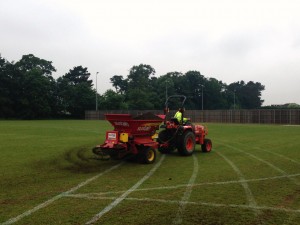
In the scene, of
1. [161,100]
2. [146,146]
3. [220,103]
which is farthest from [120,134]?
[220,103]

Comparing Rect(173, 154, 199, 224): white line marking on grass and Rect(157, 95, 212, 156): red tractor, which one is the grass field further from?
Rect(157, 95, 212, 156): red tractor

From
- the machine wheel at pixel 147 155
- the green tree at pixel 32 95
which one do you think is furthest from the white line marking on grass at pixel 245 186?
the green tree at pixel 32 95

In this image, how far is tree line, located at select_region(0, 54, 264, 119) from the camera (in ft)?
230

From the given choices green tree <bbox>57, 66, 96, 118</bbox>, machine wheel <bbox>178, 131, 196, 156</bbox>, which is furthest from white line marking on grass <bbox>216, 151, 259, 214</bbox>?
green tree <bbox>57, 66, 96, 118</bbox>

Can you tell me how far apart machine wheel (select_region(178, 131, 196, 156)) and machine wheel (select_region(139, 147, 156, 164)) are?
195 centimetres

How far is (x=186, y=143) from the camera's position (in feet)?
46.1

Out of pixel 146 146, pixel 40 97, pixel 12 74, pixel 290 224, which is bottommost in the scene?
pixel 290 224

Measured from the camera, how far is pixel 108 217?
19.9ft

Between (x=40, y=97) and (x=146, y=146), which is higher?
(x=40, y=97)

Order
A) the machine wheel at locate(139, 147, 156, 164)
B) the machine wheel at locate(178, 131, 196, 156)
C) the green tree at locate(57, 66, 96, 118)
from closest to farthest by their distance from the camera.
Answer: the machine wheel at locate(139, 147, 156, 164) → the machine wheel at locate(178, 131, 196, 156) → the green tree at locate(57, 66, 96, 118)

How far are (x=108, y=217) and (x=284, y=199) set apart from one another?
11.6ft

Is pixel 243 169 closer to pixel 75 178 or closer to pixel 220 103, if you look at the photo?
pixel 75 178

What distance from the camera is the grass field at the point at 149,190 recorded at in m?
6.10

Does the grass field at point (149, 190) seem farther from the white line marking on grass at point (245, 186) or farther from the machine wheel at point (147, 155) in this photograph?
the machine wheel at point (147, 155)
